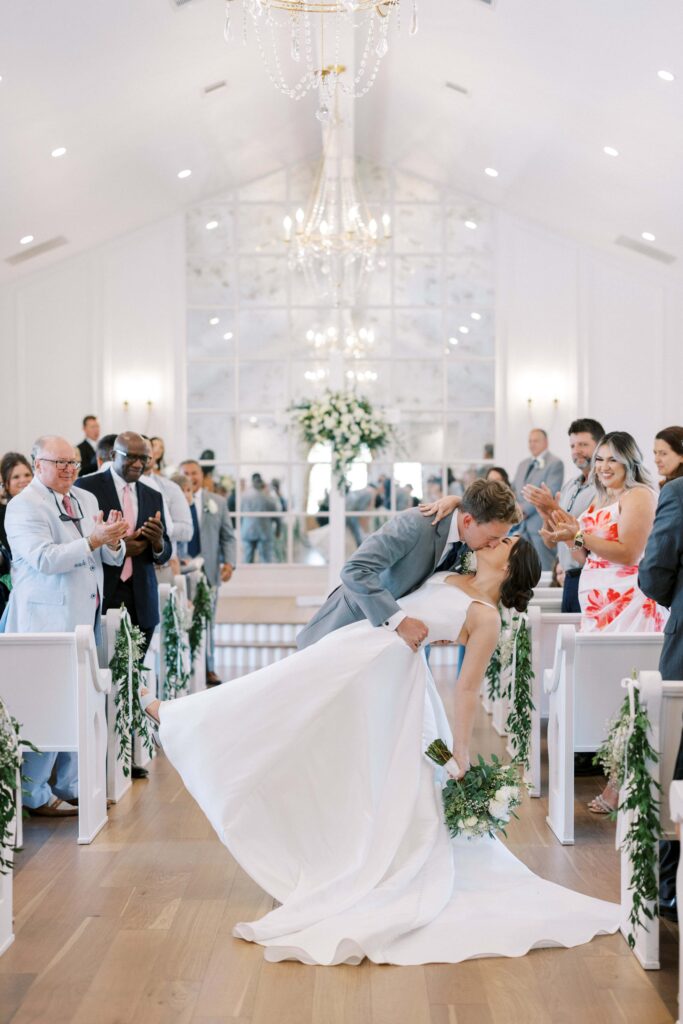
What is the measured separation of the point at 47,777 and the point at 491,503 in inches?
104

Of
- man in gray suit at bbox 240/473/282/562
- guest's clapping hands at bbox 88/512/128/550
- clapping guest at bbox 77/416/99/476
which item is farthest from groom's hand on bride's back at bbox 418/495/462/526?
man in gray suit at bbox 240/473/282/562

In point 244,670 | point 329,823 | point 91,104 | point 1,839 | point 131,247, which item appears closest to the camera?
point 1,839

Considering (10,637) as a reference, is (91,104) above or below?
above

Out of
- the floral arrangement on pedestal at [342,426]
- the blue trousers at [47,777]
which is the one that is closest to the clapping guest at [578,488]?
the blue trousers at [47,777]

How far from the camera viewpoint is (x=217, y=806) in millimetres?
4020

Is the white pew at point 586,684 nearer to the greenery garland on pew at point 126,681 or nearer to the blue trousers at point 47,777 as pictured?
the greenery garland on pew at point 126,681

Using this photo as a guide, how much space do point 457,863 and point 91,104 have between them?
8140mm

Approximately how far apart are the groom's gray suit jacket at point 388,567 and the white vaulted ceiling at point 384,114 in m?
5.33

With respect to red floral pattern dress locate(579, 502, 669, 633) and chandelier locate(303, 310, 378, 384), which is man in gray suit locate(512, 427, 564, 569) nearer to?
chandelier locate(303, 310, 378, 384)

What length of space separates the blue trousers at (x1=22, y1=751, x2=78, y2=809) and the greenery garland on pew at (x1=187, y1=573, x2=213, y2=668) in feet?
7.83

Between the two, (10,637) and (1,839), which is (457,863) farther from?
(10,637)

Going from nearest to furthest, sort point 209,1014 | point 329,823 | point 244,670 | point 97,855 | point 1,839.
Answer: point 209,1014 → point 1,839 → point 329,823 → point 97,855 → point 244,670

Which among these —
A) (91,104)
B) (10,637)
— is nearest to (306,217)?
(91,104)

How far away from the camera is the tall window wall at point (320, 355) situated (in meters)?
14.8
